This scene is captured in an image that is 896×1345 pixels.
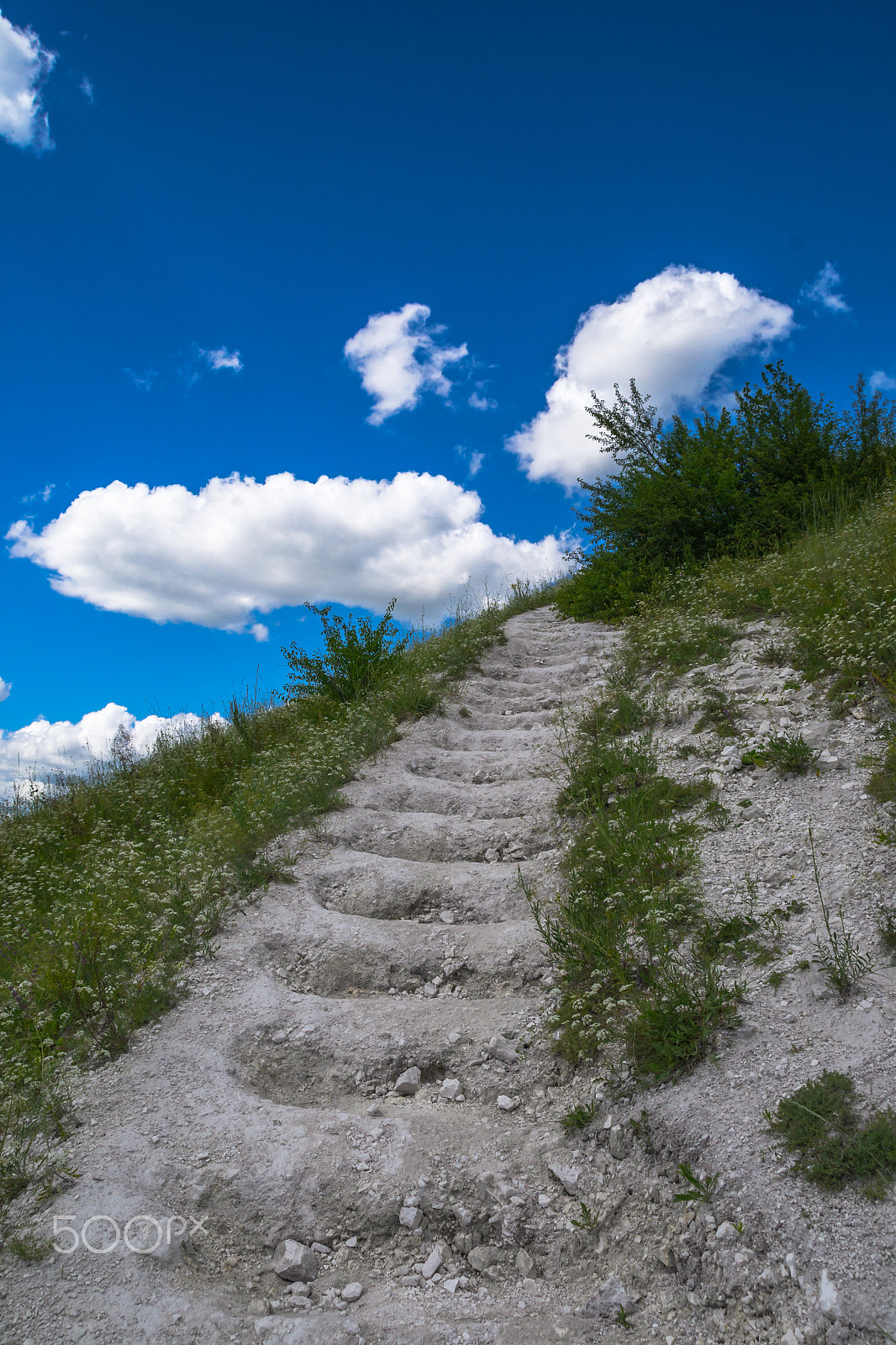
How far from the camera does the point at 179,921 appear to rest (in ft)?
16.0

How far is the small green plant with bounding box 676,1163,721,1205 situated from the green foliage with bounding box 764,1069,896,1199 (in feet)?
1.03

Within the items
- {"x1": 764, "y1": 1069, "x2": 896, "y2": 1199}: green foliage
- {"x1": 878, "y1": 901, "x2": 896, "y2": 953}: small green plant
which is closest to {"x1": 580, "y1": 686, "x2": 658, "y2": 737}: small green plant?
{"x1": 878, "y1": 901, "x2": 896, "y2": 953}: small green plant

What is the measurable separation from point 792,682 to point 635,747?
149 centimetres

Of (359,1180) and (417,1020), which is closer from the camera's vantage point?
(359,1180)

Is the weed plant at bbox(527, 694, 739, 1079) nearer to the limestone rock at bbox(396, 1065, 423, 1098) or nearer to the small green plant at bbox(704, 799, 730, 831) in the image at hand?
the small green plant at bbox(704, 799, 730, 831)

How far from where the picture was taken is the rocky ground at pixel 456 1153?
97.4 inches

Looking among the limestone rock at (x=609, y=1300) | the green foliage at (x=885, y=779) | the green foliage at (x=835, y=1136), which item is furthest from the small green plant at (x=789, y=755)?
the limestone rock at (x=609, y=1300)

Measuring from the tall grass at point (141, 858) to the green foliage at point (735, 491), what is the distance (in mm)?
3268

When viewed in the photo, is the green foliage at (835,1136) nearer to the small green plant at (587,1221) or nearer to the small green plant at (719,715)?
the small green plant at (587,1221)

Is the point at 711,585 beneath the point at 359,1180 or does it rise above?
above

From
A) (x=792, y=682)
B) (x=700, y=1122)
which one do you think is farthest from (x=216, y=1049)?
(x=792, y=682)

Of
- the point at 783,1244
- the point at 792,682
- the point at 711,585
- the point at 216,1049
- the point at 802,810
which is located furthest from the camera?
the point at 711,585

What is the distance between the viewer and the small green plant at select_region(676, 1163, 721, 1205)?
8.82 feet

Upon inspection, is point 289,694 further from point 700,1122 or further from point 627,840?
point 700,1122
